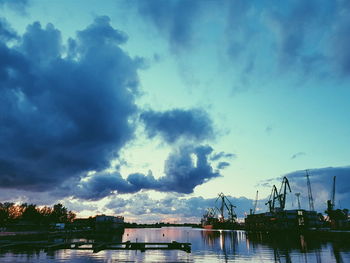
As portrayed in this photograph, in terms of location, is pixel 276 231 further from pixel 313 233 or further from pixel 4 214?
pixel 4 214

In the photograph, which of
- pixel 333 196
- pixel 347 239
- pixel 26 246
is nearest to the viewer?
pixel 26 246

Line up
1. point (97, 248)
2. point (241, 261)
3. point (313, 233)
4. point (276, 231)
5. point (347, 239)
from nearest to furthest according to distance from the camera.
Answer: point (241, 261)
point (97, 248)
point (347, 239)
point (313, 233)
point (276, 231)

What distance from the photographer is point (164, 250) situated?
74500 mm

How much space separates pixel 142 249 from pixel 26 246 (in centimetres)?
3068

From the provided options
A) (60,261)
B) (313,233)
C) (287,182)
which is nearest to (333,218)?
(313,233)

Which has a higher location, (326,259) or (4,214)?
(4,214)

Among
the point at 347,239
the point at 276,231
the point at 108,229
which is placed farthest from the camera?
the point at 108,229

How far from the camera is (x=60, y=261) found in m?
52.1

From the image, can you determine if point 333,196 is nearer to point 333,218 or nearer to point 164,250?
point 333,218

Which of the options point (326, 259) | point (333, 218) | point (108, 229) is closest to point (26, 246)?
point (326, 259)

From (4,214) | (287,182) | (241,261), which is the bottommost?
(241,261)

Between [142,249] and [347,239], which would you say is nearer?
[142,249]

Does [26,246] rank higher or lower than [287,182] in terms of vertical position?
lower

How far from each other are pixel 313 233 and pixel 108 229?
429 feet
